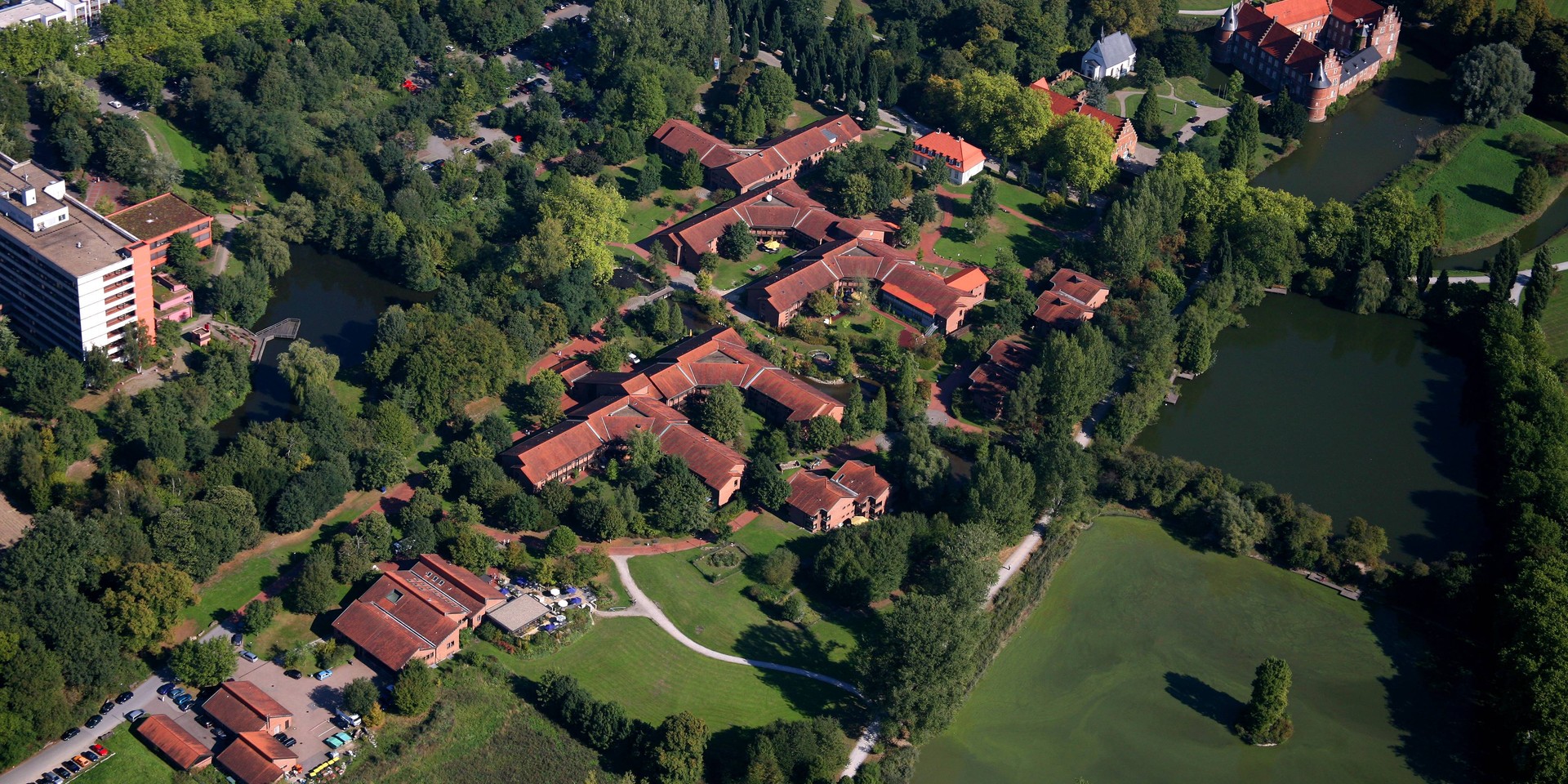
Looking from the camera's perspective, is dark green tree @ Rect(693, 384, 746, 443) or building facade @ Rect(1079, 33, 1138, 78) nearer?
dark green tree @ Rect(693, 384, 746, 443)

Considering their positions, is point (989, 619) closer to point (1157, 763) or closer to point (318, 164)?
point (1157, 763)

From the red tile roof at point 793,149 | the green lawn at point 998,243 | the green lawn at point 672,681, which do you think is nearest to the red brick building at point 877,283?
the green lawn at point 998,243

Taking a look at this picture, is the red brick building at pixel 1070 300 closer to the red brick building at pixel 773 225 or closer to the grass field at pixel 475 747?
the red brick building at pixel 773 225

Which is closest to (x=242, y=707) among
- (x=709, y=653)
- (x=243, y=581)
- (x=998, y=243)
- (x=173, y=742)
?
(x=173, y=742)

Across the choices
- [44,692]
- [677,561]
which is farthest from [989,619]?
[44,692]

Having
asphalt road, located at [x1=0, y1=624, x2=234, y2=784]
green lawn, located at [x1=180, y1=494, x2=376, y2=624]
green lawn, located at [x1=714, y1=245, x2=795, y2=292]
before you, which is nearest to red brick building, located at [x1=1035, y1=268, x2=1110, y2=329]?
green lawn, located at [x1=714, y1=245, x2=795, y2=292]

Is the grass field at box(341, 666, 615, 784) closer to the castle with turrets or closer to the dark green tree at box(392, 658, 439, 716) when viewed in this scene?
the dark green tree at box(392, 658, 439, 716)

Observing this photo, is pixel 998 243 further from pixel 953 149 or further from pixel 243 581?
pixel 243 581
